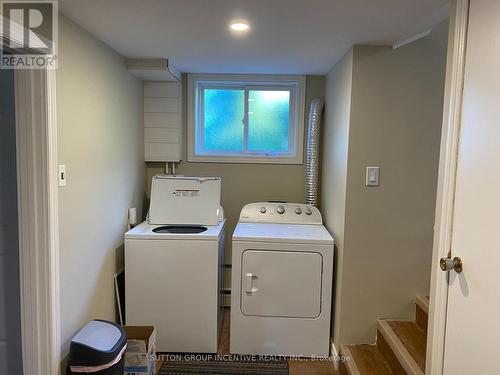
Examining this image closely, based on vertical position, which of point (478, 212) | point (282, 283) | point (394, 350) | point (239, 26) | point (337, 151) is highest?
point (239, 26)

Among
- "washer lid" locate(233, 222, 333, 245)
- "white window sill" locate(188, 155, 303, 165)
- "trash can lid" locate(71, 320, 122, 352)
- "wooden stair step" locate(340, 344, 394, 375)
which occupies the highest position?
"white window sill" locate(188, 155, 303, 165)

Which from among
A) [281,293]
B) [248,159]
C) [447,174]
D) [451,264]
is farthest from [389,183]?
[248,159]

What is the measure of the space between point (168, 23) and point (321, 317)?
210 cm

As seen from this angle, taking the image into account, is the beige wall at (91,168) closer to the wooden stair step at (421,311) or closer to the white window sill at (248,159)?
the white window sill at (248,159)

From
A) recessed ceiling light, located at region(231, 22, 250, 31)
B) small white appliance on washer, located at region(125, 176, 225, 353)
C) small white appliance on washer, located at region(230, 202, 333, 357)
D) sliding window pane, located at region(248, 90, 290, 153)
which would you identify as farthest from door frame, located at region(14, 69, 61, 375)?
sliding window pane, located at region(248, 90, 290, 153)

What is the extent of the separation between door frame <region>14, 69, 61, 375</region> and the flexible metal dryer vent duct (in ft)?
6.48

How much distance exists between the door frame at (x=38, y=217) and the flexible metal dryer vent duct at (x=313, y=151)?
6.48 feet

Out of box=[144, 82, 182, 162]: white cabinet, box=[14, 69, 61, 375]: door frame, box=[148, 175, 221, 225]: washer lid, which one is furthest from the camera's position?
box=[144, 82, 182, 162]: white cabinet

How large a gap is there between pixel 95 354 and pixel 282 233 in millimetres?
1381

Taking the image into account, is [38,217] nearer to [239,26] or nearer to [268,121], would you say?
[239,26]

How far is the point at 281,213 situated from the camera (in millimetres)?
2955

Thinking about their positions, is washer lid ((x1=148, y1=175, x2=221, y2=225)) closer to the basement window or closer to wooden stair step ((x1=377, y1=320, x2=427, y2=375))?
the basement window

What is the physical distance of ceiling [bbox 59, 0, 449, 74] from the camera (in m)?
1.65

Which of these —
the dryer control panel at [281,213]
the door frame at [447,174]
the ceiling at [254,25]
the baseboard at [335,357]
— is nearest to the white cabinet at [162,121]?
the ceiling at [254,25]
